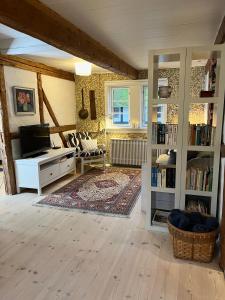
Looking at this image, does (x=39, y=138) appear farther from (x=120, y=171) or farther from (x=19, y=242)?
(x=19, y=242)

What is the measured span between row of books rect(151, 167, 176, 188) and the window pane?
3492 mm

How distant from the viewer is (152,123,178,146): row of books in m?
2.53

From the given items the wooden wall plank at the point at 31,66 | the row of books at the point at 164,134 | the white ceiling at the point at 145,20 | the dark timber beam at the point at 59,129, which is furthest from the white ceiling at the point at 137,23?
the dark timber beam at the point at 59,129

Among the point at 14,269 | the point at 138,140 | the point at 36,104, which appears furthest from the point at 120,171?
the point at 14,269

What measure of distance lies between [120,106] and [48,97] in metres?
1.87

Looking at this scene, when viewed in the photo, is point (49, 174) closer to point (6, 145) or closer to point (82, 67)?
point (6, 145)

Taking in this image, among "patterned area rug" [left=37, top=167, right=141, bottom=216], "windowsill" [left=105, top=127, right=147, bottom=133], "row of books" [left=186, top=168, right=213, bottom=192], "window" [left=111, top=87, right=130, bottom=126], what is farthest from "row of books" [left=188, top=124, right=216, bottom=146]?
Answer: "window" [left=111, top=87, right=130, bottom=126]

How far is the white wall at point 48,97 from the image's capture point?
3.95 metres

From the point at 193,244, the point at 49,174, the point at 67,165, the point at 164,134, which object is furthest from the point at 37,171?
the point at 193,244

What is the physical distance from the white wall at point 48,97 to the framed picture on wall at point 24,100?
0.24 ft

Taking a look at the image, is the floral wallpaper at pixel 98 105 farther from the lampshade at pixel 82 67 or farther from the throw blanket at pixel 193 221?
the throw blanket at pixel 193 221

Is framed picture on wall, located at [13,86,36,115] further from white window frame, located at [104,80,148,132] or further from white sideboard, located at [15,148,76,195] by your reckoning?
white window frame, located at [104,80,148,132]

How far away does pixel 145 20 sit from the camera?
7.83ft

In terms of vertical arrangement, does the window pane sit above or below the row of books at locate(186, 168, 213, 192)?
above
